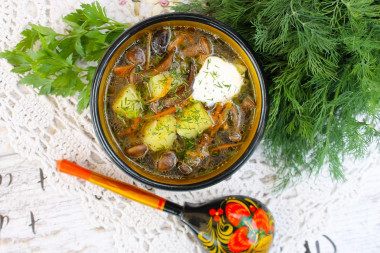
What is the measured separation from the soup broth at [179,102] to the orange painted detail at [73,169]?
1.24ft

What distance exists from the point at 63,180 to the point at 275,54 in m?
1.66

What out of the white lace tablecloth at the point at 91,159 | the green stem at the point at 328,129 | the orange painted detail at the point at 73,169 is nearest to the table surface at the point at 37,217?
the white lace tablecloth at the point at 91,159

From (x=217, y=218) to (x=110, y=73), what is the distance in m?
1.14

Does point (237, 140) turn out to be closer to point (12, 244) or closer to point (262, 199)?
point (262, 199)

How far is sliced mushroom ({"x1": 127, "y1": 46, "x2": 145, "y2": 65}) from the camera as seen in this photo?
209 centimetres

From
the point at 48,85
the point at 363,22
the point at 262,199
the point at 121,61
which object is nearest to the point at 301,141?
the point at 262,199

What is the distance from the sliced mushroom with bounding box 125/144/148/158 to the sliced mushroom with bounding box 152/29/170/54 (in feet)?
1.87

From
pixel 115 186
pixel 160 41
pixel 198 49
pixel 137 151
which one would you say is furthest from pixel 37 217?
pixel 198 49

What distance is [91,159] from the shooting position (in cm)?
248

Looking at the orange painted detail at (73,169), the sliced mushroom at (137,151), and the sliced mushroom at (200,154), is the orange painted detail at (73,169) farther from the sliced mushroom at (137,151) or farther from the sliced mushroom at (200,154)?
the sliced mushroom at (200,154)

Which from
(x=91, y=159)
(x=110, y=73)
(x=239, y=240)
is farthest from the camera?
(x=91, y=159)

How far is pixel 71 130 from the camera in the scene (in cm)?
247

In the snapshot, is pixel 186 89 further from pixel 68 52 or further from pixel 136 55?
pixel 68 52

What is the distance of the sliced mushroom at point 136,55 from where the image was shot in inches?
82.4
